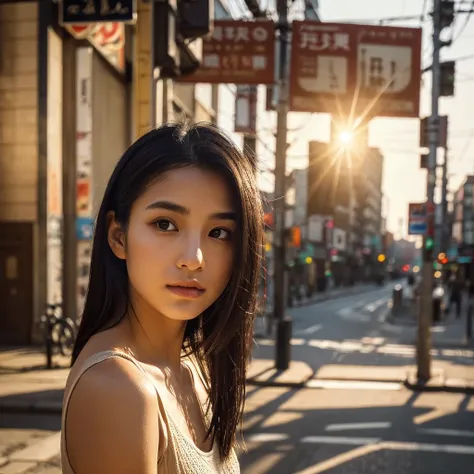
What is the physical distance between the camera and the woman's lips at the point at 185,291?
139cm

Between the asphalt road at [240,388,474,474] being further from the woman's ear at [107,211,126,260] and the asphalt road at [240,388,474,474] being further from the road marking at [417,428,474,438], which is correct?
the woman's ear at [107,211,126,260]

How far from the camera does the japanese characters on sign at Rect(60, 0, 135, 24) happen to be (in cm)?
1190

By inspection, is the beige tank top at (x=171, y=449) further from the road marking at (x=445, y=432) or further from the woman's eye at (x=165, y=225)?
the road marking at (x=445, y=432)

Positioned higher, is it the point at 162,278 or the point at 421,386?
the point at 162,278

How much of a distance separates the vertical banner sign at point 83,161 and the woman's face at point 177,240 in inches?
571

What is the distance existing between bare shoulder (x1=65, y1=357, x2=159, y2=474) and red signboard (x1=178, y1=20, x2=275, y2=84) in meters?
12.3

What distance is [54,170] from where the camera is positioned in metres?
15.2

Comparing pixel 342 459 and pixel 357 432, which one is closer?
pixel 342 459

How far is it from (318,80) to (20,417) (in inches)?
323

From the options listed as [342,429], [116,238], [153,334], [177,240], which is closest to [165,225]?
[177,240]

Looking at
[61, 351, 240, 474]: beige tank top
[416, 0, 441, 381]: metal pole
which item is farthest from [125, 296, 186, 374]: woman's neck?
[416, 0, 441, 381]: metal pole

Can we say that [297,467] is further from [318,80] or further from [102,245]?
[318,80]

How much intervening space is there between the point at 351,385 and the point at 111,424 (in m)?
11.7

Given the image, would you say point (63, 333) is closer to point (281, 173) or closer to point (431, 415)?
point (281, 173)
